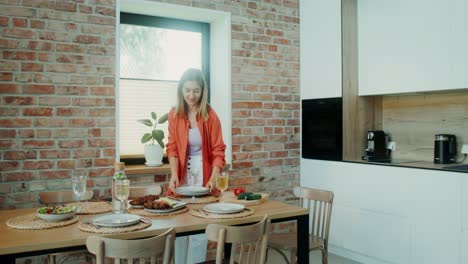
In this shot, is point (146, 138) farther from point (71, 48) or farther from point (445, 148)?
point (445, 148)

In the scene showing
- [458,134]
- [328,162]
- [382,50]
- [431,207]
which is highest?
[382,50]

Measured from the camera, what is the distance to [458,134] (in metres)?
3.58

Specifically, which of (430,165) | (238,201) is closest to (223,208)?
(238,201)

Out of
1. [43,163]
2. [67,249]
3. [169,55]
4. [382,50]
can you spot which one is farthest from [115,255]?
[382,50]

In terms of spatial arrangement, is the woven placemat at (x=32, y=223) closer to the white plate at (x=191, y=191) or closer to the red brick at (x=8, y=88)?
the white plate at (x=191, y=191)

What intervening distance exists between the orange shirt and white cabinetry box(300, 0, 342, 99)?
1.46 metres

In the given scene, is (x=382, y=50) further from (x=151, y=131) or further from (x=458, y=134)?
(x=151, y=131)

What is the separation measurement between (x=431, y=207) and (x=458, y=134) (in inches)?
31.2

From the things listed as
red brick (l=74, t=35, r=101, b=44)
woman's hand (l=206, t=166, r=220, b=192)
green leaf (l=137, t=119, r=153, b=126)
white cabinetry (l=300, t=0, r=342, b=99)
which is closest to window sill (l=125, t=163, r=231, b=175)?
green leaf (l=137, t=119, r=153, b=126)

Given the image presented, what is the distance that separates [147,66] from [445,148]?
104 inches

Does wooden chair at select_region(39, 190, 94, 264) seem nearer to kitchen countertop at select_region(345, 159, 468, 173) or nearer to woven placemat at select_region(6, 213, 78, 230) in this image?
woven placemat at select_region(6, 213, 78, 230)

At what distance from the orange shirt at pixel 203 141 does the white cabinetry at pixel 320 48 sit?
4.80ft

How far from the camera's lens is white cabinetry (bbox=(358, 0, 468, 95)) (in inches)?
125

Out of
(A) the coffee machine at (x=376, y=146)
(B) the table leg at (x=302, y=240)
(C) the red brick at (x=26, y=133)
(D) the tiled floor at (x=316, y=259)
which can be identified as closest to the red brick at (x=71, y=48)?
(C) the red brick at (x=26, y=133)
